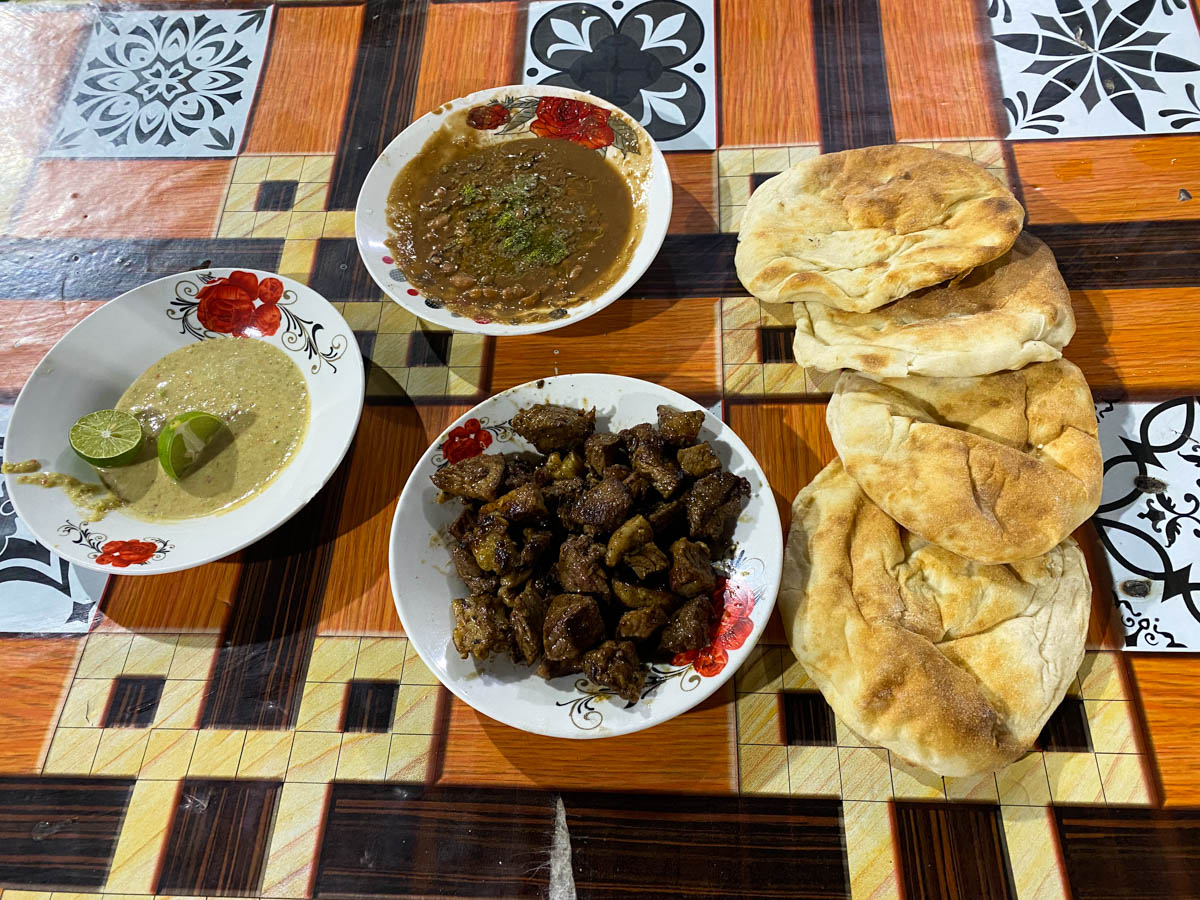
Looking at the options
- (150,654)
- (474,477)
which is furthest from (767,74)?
(150,654)

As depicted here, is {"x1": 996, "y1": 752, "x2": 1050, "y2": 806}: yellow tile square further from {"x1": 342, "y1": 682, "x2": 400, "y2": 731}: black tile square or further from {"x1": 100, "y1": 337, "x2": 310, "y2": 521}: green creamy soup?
{"x1": 100, "y1": 337, "x2": 310, "y2": 521}: green creamy soup

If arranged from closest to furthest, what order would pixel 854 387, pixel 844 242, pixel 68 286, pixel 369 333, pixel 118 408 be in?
pixel 854 387
pixel 844 242
pixel 118 408
pixel 369 333
pixel 68 286

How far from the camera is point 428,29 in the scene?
443 cm

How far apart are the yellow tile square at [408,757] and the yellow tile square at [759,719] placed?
1.10 metres

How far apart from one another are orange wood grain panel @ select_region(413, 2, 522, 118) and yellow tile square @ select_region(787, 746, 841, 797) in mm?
3659

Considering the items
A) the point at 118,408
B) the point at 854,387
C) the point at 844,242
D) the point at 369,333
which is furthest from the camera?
the point at 369,333

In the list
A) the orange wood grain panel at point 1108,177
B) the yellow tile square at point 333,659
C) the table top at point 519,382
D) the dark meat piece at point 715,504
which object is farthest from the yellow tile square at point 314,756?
the orange wood grain panel at point 1108,177

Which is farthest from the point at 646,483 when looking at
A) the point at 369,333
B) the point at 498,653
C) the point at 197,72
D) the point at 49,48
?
the point at 49,48

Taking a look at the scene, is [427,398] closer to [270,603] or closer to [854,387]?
[270,603]

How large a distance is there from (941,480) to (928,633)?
496 millimetres

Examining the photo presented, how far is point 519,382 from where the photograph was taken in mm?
3277

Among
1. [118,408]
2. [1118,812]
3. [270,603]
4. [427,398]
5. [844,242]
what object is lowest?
[1118,812]

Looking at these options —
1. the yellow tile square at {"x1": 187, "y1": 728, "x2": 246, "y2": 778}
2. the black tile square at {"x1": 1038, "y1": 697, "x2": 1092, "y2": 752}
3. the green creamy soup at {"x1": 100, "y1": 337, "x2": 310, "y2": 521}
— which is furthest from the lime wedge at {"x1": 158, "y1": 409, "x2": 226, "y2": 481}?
the black tile square at {"x1": 1038, "y1": 697, "x2": 1092, "y2": 752}

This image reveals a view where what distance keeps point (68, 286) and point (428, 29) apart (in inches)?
95.8
